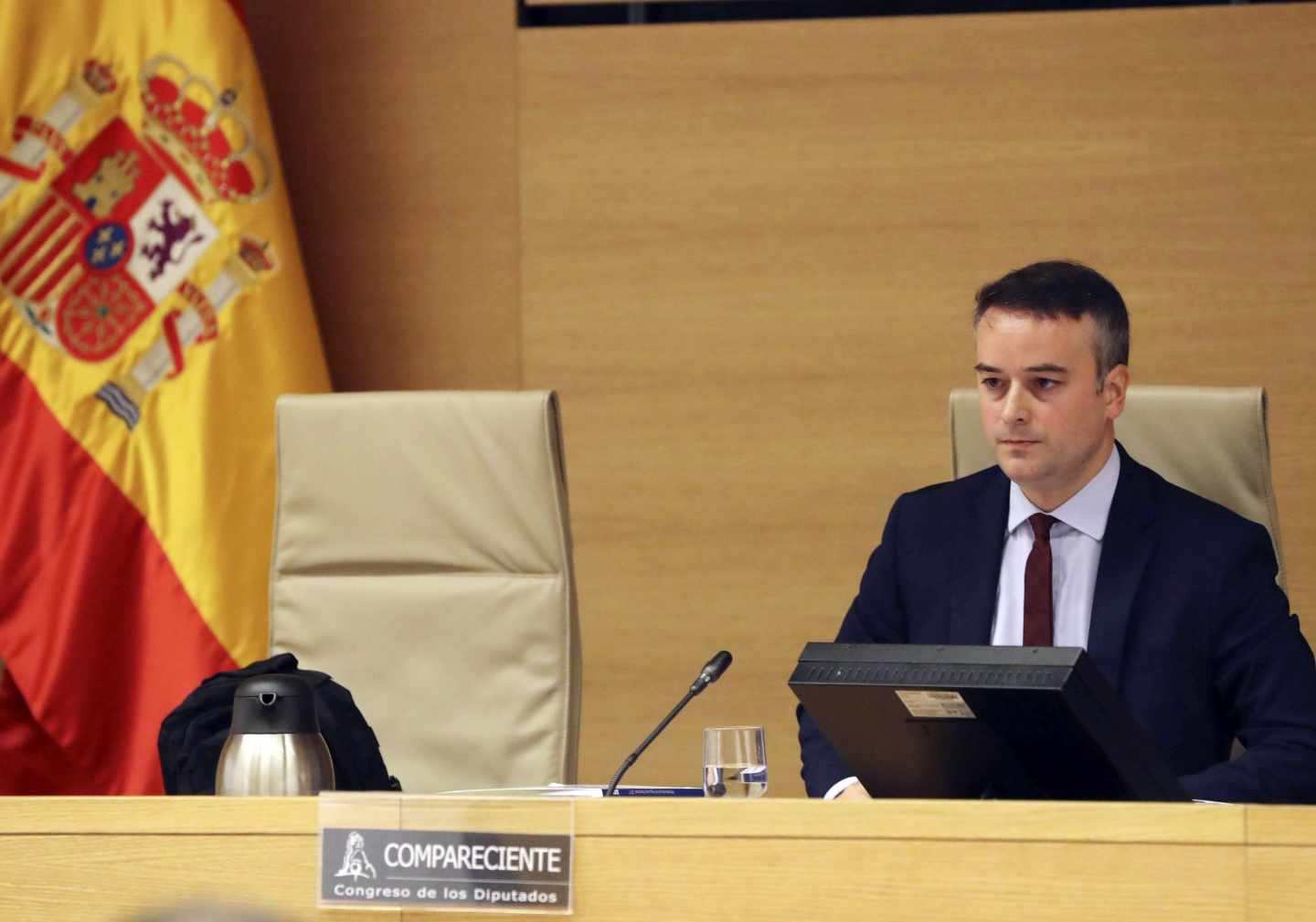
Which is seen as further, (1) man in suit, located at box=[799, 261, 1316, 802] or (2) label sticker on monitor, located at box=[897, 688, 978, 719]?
(1) man in suit, located at box=[799, 261, 1316, 802]

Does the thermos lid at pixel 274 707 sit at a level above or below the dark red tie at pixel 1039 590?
below

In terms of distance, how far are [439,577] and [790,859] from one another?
1.44 metres

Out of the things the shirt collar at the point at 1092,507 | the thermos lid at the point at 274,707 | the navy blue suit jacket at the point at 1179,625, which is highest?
the shirt collar at the point at 1092,507

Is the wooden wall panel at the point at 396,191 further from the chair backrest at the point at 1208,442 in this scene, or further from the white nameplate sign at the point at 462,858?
the white nameplate sign at the point at 462,858

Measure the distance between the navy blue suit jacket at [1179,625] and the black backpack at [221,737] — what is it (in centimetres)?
58

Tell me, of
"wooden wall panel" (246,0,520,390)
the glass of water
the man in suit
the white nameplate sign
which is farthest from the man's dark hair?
"wooden wall panel" (246,0,520,390)

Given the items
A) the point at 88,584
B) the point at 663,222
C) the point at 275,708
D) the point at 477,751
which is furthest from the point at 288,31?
the point at 275,708

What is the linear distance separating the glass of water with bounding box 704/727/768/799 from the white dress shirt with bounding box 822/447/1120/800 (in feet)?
1.56

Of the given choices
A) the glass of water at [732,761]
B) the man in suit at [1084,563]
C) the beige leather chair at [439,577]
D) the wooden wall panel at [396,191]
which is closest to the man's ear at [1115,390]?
the man in suit at [1084,563]

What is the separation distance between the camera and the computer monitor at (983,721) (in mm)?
1370

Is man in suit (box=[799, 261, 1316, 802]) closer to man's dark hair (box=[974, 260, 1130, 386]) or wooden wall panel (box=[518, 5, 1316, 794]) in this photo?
man's dark hair (box=[974, 260, 1130, 386])

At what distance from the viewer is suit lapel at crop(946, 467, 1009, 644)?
215cm

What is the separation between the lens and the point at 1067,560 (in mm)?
2164

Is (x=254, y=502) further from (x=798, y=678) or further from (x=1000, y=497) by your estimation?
(x=798, y=678)
